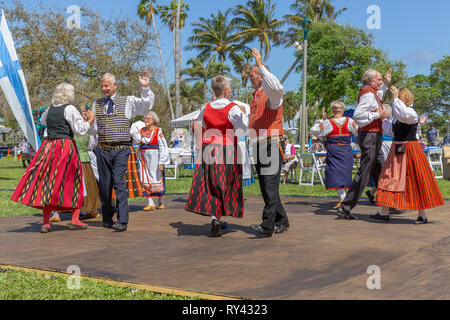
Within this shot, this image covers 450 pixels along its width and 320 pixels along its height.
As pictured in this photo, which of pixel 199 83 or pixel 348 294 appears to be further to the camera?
pixel 199 83

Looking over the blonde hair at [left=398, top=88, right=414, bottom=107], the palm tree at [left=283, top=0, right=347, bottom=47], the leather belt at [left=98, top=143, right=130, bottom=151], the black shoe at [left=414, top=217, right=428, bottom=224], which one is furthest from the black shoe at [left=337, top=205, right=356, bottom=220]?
the palm tree at [left=283, top=0, right=347, bottom=47]

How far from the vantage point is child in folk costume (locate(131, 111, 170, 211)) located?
8141 millimetres

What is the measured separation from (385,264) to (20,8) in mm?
26408

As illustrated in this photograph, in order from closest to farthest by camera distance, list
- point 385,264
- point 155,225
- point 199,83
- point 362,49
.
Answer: point 385,264
point 155,225
point 362,49
point 199,83

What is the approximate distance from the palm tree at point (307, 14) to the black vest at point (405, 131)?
3763cm

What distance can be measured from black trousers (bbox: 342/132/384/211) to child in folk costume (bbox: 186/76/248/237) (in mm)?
1702

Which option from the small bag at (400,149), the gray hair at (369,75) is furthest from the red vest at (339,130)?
the small bag at (400,149)

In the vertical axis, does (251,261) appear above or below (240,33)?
below

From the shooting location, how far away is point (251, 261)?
4.15 m

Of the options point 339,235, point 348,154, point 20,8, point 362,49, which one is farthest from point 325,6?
point 339,235

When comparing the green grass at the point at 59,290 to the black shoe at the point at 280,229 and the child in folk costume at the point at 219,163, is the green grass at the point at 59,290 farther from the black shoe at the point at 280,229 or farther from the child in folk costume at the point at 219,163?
the black shoe at the point at 280,229

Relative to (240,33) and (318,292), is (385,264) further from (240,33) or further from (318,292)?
(240,33)

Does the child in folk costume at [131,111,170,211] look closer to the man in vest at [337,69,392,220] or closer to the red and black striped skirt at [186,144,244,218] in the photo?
the red and black striped skirt at [186,144,244,218]

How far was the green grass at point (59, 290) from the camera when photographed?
3.13 metres
